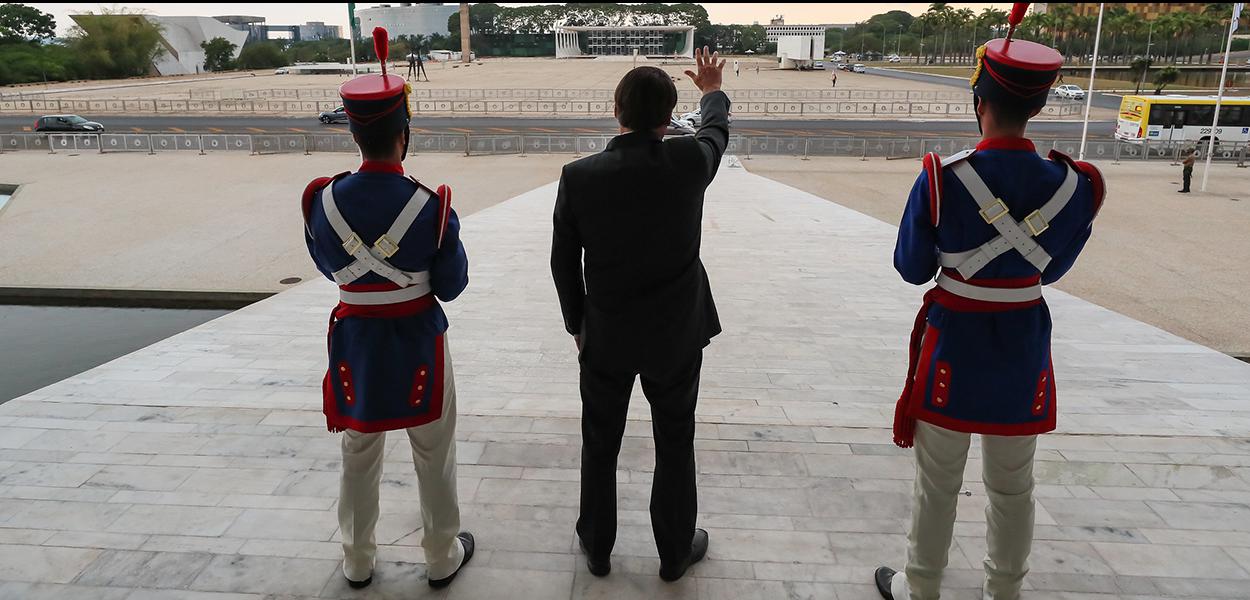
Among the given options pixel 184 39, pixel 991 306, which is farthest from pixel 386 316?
pixel 184 39

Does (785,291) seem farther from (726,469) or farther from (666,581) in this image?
(666,581)

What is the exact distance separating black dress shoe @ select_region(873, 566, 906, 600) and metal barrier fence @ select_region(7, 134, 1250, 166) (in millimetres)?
25168

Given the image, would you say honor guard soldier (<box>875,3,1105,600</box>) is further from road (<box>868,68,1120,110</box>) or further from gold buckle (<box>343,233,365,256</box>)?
road (<box>868,68,1120,110</box>)

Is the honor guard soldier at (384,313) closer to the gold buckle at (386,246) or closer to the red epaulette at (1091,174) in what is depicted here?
the gold buckle at (386,246)

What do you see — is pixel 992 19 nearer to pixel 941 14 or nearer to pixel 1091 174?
pixel 941 14

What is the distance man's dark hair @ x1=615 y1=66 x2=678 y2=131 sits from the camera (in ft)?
8.90

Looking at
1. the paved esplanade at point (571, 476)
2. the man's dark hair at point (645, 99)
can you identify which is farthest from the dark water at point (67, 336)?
→ the man's dark hair at point (645, 99)

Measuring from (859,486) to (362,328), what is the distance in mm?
2618

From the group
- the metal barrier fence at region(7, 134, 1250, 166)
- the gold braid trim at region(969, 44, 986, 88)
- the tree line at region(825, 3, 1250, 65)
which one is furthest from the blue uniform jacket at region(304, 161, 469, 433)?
the tree line at region(825, 3, 1250, 65)

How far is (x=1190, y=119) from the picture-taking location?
2994 centimetres

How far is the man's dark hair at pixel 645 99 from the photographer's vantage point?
8.90ft

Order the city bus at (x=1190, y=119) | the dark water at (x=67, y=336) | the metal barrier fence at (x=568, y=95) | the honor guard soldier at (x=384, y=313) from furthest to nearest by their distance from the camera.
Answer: the metal barrier fence at (x=568, y=95)
the city bus at (x=1190, y=119)
the dark water at (x=67, y=336)
the honor guard soldier at (x=384, y=313)

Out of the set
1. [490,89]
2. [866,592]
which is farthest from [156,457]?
[490,89]

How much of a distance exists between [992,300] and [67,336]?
431 inches
